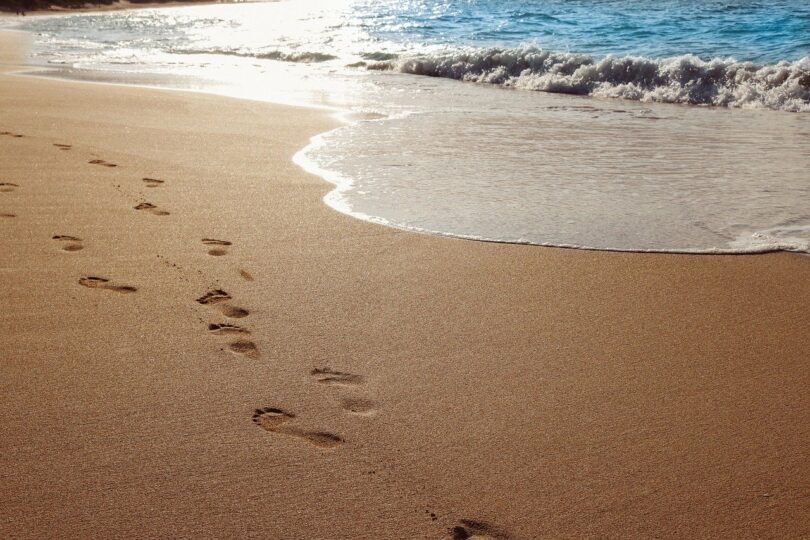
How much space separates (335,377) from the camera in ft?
8.68

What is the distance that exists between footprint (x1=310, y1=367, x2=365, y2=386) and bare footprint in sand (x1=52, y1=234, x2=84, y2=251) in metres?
1.59

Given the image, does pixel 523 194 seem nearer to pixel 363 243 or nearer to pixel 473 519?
pixel 363 243

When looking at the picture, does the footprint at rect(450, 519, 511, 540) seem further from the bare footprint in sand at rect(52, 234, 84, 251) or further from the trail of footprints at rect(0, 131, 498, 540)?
the bare footprint in sand at rect(52, 234, 84, 251)

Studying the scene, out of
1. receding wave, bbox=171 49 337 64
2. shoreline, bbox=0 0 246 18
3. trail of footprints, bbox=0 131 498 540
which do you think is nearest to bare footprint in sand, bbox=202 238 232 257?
trail of footprints, bbox=0 131 498 540

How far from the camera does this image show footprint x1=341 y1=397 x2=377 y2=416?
2443mm

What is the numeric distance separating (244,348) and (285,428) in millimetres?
560

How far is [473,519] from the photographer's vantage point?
1.99 meters

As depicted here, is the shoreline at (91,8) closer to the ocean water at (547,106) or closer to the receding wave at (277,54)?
the ocean water at (547,106)

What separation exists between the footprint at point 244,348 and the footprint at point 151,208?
5.33 ft

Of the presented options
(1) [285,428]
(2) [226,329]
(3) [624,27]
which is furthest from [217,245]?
(3) [624,27]

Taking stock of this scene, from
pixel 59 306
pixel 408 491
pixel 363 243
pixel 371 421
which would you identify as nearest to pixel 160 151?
pixel 363 243

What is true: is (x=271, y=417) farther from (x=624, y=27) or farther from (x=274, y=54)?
(x=624, y=27)

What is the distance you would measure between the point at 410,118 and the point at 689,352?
208 inches

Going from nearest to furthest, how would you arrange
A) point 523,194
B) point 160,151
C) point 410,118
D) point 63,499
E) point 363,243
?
1. point 63,499
2. point 363,243
3. point 523,194
4. point 160,151
5. point 410,118
